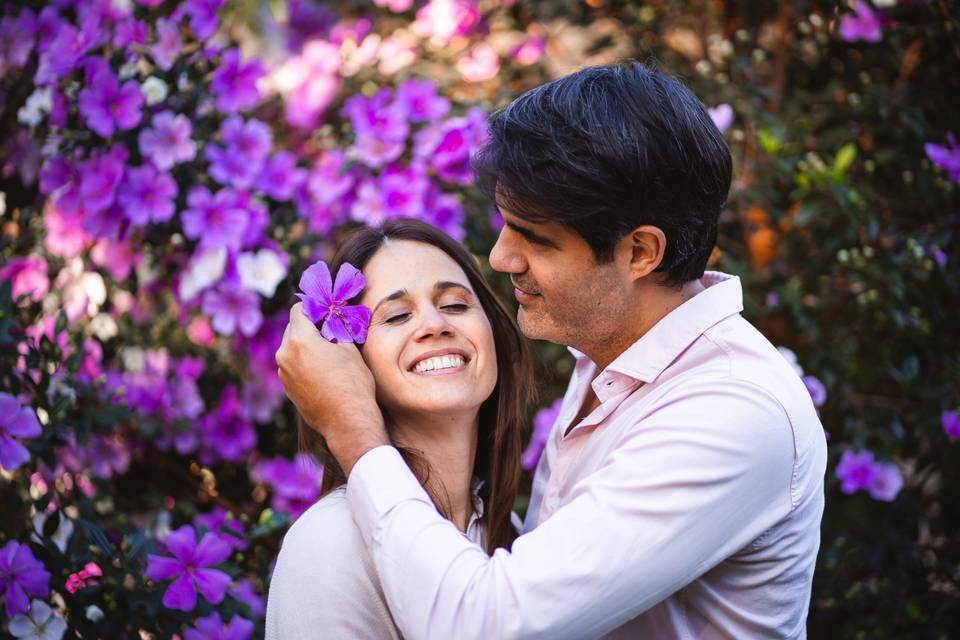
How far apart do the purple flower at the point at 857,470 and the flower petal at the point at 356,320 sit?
148cm

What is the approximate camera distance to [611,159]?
1.50 m

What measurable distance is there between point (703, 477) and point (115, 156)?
185 cm

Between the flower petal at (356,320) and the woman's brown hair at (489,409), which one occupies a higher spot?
the flower petal at (356,320)

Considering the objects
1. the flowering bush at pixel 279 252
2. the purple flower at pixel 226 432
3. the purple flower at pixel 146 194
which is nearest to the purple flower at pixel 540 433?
the flowering bush at pixel 279 252

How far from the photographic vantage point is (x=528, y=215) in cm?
157

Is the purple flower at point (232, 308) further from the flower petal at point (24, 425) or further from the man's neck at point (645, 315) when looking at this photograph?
the man's neck at point (645, 315)

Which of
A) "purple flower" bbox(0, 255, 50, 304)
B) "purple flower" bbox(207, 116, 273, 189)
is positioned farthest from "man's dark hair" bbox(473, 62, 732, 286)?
"purple flower" bbox(0, 255, 50, 304)

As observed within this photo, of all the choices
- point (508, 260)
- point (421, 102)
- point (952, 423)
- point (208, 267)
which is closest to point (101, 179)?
point (208, 267)

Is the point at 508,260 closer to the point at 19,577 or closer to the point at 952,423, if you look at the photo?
the point at 19,577

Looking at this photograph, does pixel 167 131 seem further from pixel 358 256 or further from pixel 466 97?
pixel 466 97

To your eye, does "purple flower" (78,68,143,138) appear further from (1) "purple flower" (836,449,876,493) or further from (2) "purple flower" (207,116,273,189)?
(1) "purple flower" (836,449,876,493)

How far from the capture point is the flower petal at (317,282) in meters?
1.51

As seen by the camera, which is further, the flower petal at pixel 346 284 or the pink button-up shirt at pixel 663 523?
the flower petal at pixel 346 284

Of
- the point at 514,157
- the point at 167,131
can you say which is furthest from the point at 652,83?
the point at 167,131
